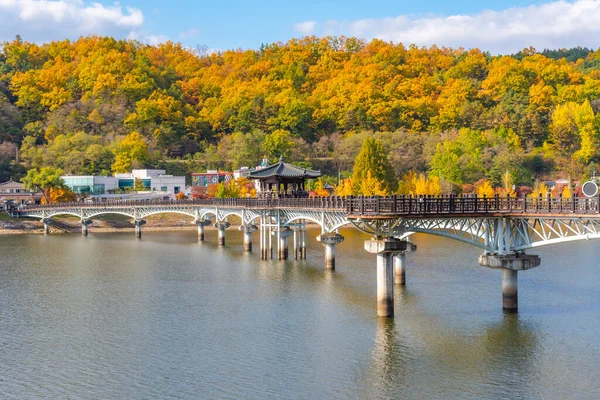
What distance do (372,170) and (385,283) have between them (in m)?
70.2

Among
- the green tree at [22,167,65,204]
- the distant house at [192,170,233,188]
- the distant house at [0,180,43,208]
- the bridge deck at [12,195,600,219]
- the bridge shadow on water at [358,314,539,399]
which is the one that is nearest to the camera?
the bridge shadow on water at [358,314,539,399]

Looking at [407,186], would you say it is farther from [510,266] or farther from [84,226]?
[510,266]

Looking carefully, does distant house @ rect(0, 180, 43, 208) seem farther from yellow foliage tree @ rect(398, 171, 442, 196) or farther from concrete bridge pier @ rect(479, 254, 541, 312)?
concrete bridge pier @ rect(479, 254, 541, 312)

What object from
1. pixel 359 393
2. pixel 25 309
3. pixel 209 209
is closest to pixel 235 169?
pixel 209 209

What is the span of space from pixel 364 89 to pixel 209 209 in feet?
301

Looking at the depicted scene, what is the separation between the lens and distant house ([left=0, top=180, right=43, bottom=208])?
13625 cm

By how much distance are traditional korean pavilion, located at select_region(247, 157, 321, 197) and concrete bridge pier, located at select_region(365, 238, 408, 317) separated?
35.0 metres

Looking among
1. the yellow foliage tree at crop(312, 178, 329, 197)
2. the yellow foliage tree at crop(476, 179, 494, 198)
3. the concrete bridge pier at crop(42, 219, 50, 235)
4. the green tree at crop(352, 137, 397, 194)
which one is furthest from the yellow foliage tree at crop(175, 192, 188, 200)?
the yellow foliage tree at crop(476, 179, 494, 198)

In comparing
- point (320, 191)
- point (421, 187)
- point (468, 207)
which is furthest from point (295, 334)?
point (320, 191)

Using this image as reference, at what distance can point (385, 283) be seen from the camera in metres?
42.1

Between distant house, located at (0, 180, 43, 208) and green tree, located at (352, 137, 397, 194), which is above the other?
green tree, located at (352, 137, 397, 194)

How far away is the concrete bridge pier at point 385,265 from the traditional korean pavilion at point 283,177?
34966 mm

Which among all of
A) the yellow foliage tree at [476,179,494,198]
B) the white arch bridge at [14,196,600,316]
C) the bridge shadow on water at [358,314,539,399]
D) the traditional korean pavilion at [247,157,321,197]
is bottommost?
the bridge shadow on water at [358,314,539,399]

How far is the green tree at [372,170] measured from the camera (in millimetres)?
109375
